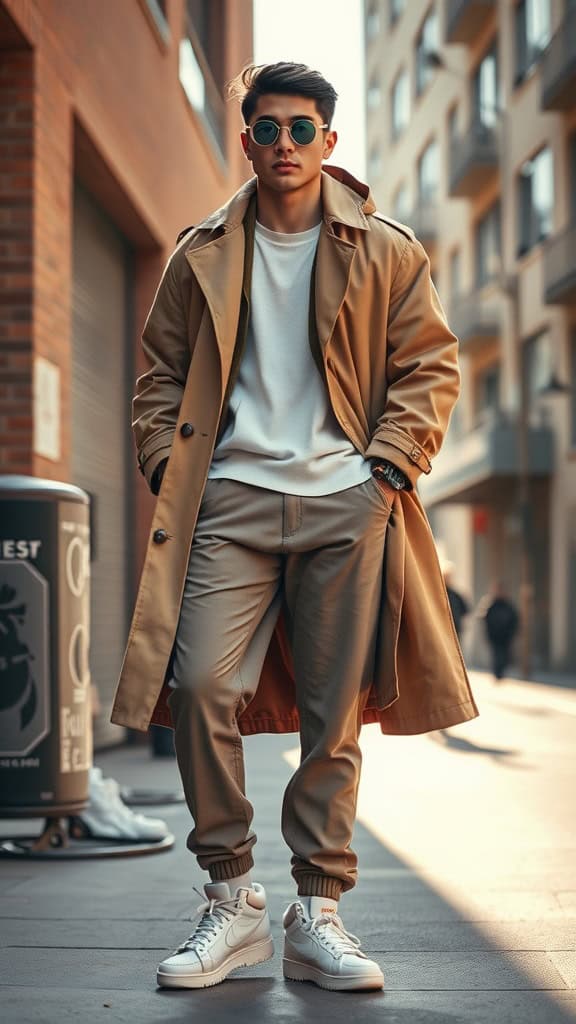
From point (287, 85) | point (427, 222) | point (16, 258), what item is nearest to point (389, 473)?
point (287, 85)

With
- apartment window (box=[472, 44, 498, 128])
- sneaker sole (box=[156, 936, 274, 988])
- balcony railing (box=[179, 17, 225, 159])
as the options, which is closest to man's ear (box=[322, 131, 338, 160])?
sneaker sole (box=[156, 936, 274, 988])

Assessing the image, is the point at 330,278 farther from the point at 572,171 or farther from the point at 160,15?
the point at 572,171

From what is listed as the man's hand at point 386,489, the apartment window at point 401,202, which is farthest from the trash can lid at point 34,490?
the apartment window at point 401,202

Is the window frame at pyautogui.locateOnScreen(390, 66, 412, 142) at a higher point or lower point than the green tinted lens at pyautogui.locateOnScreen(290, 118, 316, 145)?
higher

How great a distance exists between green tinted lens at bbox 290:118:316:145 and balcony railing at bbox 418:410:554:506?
2584 centimetres

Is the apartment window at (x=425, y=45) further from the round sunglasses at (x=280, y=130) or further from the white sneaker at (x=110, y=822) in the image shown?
the round sunglasses at (x=280, y=130)

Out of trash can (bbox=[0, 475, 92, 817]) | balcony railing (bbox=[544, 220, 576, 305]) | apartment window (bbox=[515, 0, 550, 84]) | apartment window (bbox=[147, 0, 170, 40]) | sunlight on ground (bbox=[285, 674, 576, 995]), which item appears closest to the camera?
sunlight on ground (bbox=[285, 674, 576, 995])

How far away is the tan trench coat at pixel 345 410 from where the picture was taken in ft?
12.9

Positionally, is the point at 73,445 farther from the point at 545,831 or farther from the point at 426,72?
the point at 426,72

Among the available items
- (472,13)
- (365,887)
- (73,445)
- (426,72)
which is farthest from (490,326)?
(365,887)

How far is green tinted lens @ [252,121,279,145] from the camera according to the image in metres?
3.97

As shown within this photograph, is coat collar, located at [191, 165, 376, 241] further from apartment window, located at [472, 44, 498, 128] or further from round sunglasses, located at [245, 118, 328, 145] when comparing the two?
apartment window, located at [472, 44, 498, 128]

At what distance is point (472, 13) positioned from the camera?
3397 centimetres

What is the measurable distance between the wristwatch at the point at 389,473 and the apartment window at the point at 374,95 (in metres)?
48.1
